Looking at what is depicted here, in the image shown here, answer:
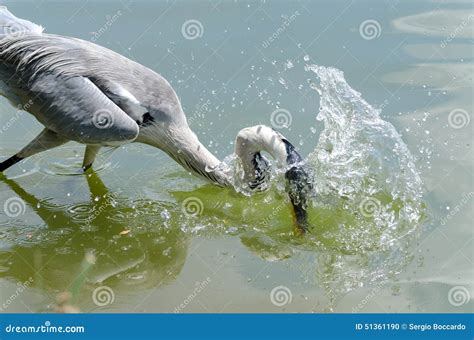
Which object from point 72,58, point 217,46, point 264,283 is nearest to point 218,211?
point 264,283

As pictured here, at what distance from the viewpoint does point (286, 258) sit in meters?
7.29

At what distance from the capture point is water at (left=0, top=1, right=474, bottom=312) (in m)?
6.96

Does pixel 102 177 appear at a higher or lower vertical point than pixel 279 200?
lower

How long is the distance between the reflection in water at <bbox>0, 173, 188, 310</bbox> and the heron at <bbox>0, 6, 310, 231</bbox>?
761mm

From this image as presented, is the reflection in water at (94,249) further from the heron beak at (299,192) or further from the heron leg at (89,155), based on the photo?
the heron beak at (299,192)

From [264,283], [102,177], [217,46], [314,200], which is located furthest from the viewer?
[217,46]

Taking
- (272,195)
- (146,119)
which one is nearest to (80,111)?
(146,119)

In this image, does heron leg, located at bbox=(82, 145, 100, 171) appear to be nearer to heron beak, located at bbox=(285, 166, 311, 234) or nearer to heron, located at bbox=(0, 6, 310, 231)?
heron, located at bbox=(0, 6, 310, 231)

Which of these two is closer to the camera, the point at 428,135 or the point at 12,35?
the point at 12,35

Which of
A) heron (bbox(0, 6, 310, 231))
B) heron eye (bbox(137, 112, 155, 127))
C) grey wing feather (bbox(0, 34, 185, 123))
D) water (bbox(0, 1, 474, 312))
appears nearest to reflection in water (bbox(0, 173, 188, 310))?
water (bbox(0, 1, 474, 312))

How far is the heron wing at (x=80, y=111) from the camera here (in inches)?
300

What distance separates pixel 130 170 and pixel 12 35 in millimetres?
1959

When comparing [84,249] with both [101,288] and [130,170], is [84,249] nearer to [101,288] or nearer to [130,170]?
[101,288]

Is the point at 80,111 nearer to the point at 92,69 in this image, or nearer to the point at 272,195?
the point at 92,69
